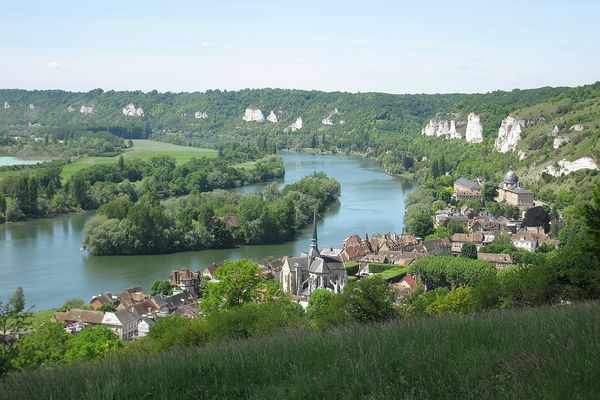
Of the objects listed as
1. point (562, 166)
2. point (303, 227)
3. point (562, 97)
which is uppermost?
point (562, 97)

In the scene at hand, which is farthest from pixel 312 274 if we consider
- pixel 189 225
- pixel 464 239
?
pixel 464 239

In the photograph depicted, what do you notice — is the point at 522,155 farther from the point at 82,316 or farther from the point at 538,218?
the point at 82,316

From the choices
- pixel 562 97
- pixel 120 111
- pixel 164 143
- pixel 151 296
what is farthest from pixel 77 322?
pixel 120 111

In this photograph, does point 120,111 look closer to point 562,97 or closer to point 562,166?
point 562,97

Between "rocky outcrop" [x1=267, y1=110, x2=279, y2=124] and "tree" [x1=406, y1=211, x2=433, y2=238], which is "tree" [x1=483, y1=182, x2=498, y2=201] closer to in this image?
"tree" [x1=406, y1=211, x2=433, y2=238]

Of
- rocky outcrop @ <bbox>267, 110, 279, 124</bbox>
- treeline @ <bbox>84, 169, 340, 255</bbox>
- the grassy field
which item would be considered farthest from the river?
rocky outcrop @ <bbox>267, 110, 279, 124</bbox>

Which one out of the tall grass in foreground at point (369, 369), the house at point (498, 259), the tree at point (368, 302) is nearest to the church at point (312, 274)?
the house at point (498, 259)

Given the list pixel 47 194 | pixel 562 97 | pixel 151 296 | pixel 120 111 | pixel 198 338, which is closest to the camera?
pixel 198 338
